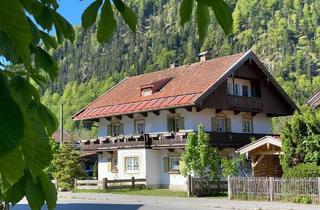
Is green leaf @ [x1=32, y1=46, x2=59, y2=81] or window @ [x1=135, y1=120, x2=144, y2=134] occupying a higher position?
window @ [x1=135, y1=120, x2=144, y2=134]

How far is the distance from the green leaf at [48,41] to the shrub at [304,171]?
2420 cm

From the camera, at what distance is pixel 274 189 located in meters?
26.0

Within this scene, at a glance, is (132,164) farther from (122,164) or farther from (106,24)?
(106,24)

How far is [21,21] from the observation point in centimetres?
112

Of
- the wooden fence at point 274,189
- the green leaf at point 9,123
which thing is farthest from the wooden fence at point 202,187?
the green leaf at point 9,123

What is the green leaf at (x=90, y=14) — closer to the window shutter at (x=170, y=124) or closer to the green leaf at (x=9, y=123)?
the green leaf at (x=9, y=123)

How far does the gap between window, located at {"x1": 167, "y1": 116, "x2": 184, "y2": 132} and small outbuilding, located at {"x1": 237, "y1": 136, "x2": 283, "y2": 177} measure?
18.6 feet

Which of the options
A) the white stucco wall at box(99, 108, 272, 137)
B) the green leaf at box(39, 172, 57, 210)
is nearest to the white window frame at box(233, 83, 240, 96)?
the white stucco wall at box(99, 108, 272, 137)

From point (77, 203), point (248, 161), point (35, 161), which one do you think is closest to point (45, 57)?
point (35, 161)

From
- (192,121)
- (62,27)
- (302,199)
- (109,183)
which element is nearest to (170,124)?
(192,121)

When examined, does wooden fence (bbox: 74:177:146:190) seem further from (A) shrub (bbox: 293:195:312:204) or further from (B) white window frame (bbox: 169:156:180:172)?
(A) shrub (bbox: 293:195:312:204)

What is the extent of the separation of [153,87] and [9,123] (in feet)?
135

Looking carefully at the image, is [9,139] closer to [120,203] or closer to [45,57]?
[45,57]

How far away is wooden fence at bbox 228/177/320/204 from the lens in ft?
80.1
